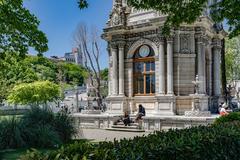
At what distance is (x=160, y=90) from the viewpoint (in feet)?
82.8

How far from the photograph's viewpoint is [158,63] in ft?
84.6

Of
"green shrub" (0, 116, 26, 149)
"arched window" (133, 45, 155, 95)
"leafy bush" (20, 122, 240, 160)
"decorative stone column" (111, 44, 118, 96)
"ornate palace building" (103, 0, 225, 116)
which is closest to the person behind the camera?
"leafy bush" (20, 122, 240, 160)

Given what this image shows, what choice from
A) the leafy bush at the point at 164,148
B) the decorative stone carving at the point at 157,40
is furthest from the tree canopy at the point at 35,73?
the leafy bush at the point at 164,148

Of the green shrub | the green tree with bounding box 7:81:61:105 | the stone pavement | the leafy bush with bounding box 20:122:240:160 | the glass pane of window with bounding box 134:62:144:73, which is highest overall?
the glass pane of window with bounding box 134:62:144:73

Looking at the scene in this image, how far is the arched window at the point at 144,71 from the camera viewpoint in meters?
26.7

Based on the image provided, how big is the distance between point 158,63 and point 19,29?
14.1 meters

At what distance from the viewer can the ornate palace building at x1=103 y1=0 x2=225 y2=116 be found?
82.2ft

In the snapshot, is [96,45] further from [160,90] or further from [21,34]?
[21,34]

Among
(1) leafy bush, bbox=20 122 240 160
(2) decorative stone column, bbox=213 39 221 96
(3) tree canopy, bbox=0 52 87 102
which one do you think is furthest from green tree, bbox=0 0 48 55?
(2) decorative stone column, bbox=213 39 221 96

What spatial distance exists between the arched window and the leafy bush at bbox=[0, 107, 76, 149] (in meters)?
12.0

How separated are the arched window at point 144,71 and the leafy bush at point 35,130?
12.0m

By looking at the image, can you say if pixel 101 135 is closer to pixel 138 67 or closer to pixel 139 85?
pixel 139 85

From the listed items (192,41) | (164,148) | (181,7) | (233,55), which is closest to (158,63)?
(192,41)

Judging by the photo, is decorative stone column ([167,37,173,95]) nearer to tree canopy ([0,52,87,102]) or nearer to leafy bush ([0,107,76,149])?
tree canopy ([0,52,87,102])
